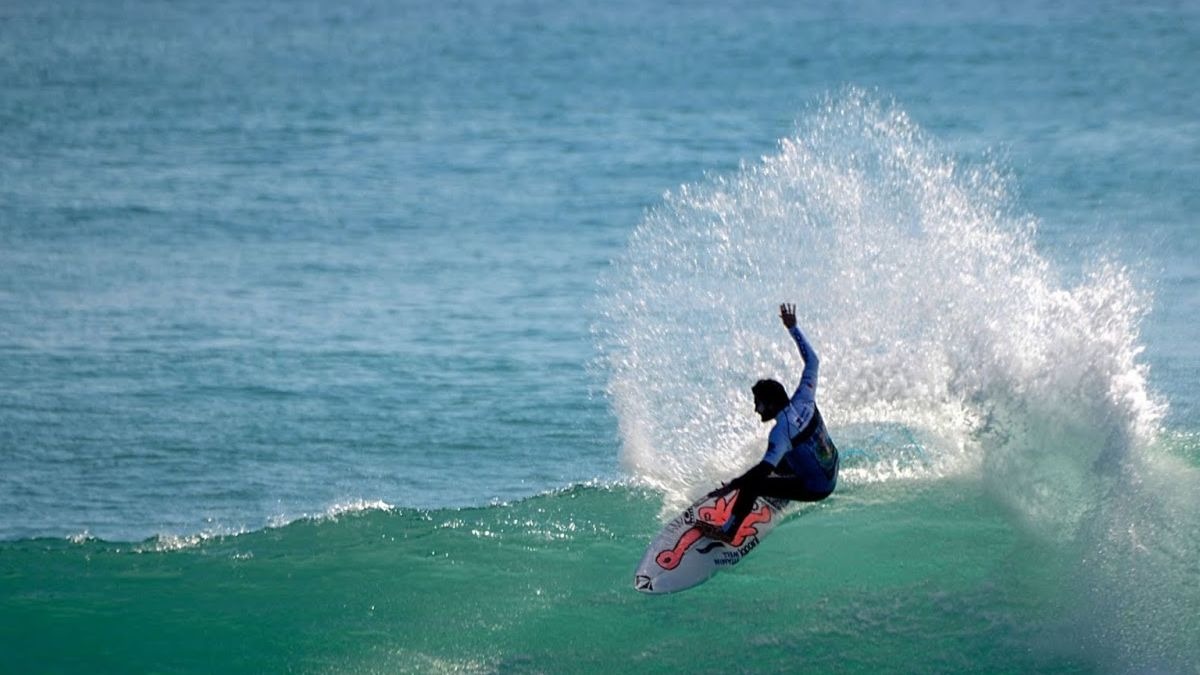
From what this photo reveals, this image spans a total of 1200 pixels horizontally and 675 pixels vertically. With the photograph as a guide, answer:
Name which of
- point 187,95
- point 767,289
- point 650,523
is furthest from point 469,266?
point 187,95

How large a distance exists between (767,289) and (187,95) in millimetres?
16465

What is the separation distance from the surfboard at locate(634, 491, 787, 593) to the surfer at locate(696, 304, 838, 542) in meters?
0.09

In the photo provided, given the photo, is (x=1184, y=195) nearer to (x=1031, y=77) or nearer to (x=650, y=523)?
(x=1031, y=77)

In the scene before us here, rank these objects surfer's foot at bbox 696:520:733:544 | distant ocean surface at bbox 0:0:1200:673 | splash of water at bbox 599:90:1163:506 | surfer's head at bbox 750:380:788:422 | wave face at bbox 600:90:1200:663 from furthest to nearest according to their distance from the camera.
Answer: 1. splash of water at bbox 599:90:1163:506
2. wave face at bbox 600:90:1200:663
3. distant ocean surface at bbox 0:0:1200:673
4. surfer's foot at bbox 696:520:733:544
5. surfer's head at bbox 750:380:788:422

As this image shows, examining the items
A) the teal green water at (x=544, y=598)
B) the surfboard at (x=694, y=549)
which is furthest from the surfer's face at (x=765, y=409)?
the teal green water at (x=544, y=598)

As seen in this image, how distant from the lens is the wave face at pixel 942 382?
11.7 m

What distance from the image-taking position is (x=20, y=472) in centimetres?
1447

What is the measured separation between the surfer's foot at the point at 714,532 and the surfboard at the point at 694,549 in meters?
0.02

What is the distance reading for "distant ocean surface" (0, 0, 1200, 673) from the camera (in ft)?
37.8

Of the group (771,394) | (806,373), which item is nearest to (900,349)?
(806,373)

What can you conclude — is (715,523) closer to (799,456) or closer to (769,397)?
(799,456)

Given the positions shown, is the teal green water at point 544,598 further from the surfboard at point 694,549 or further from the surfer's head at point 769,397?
the surfer's head at point 769,397

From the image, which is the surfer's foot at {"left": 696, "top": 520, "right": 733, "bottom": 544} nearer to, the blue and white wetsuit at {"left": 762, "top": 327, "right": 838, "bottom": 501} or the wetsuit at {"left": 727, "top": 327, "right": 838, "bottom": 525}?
the wetsuit at {"left": 727, "top": 327, "right": 838, "bottom": 525}

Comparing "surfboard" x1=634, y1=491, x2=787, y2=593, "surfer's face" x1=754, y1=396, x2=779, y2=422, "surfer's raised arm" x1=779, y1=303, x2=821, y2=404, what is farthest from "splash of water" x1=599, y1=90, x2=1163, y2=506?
"surfer's face" x1=754, y1=396, x2=779, y2=422
